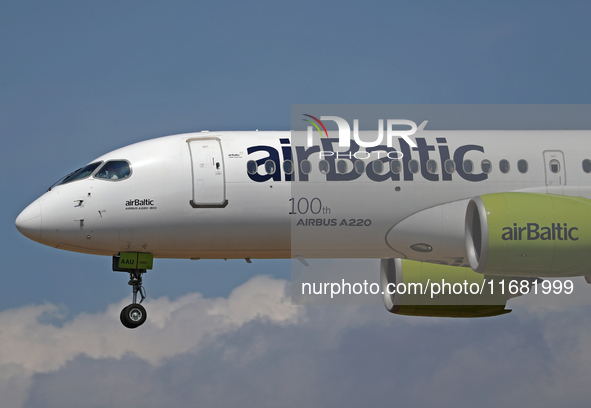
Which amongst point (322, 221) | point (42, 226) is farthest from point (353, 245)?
point (42, 226)

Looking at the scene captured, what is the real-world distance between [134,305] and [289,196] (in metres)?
4.89

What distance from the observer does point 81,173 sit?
20.5 meters

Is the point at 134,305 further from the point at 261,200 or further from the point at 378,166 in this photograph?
the point at 378,166

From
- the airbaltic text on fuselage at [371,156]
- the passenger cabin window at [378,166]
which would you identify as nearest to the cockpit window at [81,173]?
the airbaltic text on fuselage at [371,156]

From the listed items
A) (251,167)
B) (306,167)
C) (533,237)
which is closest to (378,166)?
(306,167)

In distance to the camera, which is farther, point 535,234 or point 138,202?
point 138,202

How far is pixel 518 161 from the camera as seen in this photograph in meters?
20.9

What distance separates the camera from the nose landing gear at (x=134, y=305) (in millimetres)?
20547

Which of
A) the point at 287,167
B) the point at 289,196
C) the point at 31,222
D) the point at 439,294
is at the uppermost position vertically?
the point at 287,167

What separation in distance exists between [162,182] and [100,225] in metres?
1.82

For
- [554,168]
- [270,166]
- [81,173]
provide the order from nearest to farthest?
[270,166] → [81,173] → [554,168]

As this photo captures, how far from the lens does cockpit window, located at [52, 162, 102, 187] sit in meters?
20.3

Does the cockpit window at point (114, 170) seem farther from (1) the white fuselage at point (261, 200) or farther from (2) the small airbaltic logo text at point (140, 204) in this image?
(2) the small airbaltic logo text at point (140, 204)

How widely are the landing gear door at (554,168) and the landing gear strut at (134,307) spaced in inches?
420
